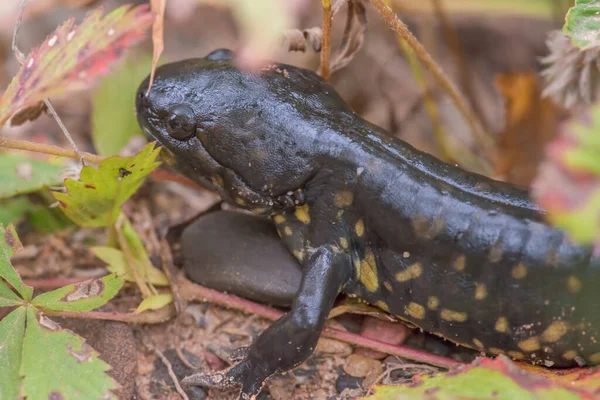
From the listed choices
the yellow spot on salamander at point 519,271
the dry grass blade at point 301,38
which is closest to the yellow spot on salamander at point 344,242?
the yellow spot on salamander at point 519,271

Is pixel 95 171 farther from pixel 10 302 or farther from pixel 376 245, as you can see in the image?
pixel 376 245

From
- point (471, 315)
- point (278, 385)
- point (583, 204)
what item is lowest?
point (278, 385)

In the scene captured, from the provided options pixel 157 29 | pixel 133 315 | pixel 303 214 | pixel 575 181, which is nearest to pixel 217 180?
pixel 303 214

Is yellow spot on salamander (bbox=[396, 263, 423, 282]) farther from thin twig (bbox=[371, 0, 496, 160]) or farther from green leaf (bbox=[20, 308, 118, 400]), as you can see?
green leaf (bbox=[20, 308, 118, 400])

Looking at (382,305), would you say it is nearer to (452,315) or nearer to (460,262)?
(452,315)

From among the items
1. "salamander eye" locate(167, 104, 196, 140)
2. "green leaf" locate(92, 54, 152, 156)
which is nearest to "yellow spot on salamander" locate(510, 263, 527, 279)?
"salamander eye" locate(167, 104, 196, 140)

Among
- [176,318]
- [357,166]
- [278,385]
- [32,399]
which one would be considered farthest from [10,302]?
[357,166]
